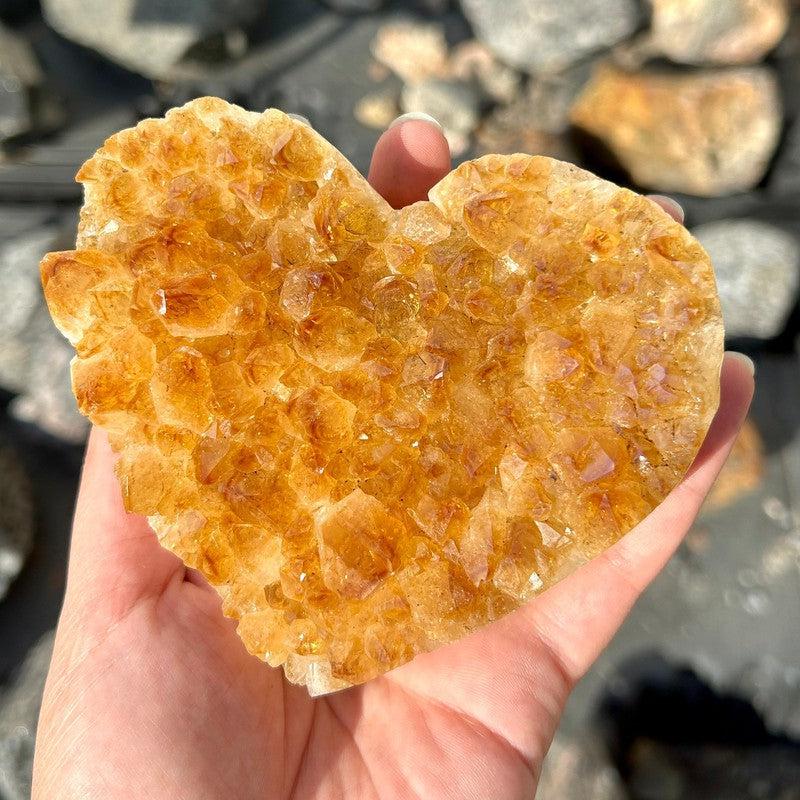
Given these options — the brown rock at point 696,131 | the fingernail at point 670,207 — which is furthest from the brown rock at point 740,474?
the fingernail at point 670,207

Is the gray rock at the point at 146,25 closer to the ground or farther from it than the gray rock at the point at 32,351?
farther from it

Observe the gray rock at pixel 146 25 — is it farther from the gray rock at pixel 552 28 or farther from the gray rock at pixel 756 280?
the gray rock at pixel 756 280

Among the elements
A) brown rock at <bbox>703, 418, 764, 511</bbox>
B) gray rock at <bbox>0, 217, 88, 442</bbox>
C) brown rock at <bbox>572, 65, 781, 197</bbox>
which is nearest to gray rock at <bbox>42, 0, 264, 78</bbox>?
gray rock at <bbox>0, 217, 88, 442</bbox>

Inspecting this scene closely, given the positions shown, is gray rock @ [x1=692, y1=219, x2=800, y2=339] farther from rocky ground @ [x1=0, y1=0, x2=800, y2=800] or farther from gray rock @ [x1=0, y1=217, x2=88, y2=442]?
gray rock @ [x1=0, y1=217, x2=88, y2=442]

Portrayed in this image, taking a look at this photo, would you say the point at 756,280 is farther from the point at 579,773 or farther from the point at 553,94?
the point at 579,773

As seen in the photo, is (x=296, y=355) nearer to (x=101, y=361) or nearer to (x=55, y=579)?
(x=101, y=361)

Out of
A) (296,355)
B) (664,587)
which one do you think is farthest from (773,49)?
(296,355)

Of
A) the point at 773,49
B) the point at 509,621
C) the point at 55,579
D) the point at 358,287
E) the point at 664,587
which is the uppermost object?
the point at 358,287
